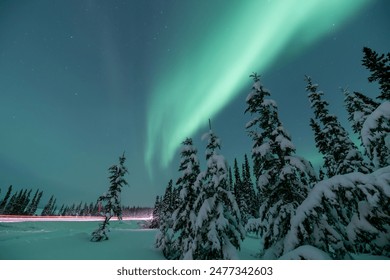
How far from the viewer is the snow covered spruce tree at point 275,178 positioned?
9094mm

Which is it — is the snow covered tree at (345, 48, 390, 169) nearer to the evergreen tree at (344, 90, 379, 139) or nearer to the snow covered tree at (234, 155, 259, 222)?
the evergreen tree at (344, 90, 379, 139)

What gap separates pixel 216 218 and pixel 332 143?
1426 cm

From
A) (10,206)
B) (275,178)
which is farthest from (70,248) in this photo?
(10,206)

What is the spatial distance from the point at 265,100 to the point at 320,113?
440 inches

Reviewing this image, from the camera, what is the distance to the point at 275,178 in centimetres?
1002

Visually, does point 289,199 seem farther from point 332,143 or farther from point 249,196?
point 249,196

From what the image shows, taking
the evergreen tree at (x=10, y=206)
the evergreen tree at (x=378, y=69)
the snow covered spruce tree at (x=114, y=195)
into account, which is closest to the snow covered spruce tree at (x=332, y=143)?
the evergreen tree at (x=378, y=69)

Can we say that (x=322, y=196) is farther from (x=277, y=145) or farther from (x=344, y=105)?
(x=344, y=105)

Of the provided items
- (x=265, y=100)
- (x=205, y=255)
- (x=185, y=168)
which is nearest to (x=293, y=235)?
(x=205, y=255)

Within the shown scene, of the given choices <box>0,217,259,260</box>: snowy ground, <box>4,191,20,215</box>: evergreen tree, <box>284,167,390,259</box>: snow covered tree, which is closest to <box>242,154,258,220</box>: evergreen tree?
<box>0,217,259,260</box>: snowy ground

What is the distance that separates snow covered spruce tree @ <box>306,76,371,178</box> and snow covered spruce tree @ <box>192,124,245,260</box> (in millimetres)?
12091

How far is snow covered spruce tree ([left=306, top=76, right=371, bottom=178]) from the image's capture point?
58.0ft

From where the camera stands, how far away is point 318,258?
16.0 feet

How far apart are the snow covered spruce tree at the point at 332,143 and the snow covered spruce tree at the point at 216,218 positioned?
1209cm
